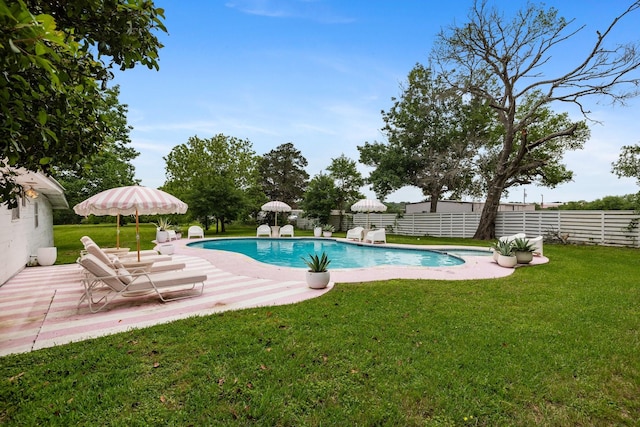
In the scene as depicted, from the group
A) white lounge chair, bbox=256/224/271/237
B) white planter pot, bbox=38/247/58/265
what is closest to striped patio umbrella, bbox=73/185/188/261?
white planter pot, bbox=38/247/58/265

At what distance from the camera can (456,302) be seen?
18.2 ft

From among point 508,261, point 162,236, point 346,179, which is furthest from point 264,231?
point 508,261

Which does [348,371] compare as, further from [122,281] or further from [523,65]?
[523,65]

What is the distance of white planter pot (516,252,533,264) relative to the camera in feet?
31.6

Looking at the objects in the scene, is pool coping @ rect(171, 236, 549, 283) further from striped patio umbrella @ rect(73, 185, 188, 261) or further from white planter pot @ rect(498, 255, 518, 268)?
striped patio umbrella @ rect(73, 185, 188, 261)

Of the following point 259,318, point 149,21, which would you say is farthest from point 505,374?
point 149,21

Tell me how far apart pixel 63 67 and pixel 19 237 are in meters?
9.76

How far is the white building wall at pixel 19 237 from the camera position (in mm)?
7191

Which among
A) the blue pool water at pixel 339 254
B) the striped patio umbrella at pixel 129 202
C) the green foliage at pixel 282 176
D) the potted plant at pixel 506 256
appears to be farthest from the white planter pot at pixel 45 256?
the green foliage at pixel 282 176

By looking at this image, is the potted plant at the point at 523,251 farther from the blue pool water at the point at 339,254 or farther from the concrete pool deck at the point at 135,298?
the blue pool water at the point at 339,254

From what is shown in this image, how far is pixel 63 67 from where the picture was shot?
2297 millimetres

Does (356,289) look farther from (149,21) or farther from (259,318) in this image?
(149,21)

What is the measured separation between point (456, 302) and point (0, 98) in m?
6.22

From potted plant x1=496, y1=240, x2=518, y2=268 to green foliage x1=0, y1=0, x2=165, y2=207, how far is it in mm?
10387
